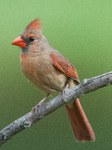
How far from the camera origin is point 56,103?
2.15 meters

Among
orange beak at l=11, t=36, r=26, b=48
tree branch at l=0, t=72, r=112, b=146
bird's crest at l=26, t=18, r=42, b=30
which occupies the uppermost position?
bird's crest at l=26, t=18, r=42, b=30

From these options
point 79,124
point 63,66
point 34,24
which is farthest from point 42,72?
point 79,124

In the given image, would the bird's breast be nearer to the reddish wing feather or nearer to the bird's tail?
the reddish wing feather

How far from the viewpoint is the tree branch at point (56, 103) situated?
5.92 ft

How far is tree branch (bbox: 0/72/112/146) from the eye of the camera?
180 centimetres

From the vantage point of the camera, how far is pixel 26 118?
2281 mm

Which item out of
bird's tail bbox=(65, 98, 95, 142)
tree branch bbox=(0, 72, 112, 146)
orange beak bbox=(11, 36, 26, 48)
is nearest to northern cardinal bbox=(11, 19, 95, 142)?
orange beak bbox=(11, 36, 26, 48)

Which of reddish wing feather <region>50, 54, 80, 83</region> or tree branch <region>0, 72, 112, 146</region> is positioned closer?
tree branch <region>0, 72, 112, 146</region>

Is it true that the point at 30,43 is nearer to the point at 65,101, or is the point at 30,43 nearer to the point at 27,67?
Result: the point at 27,67

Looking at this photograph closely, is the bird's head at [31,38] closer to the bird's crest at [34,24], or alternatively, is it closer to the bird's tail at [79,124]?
the bird's crest at [34,24]

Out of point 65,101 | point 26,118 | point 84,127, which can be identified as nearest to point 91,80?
point 65,101

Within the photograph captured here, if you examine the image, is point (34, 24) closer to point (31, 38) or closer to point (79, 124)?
point (31, 38)

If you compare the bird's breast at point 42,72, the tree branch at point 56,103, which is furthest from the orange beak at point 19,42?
the tree branch at point 56,103

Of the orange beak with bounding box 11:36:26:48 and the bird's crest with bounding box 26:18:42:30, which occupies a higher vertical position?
the bird's crest with bounding box 26:18:42:30
